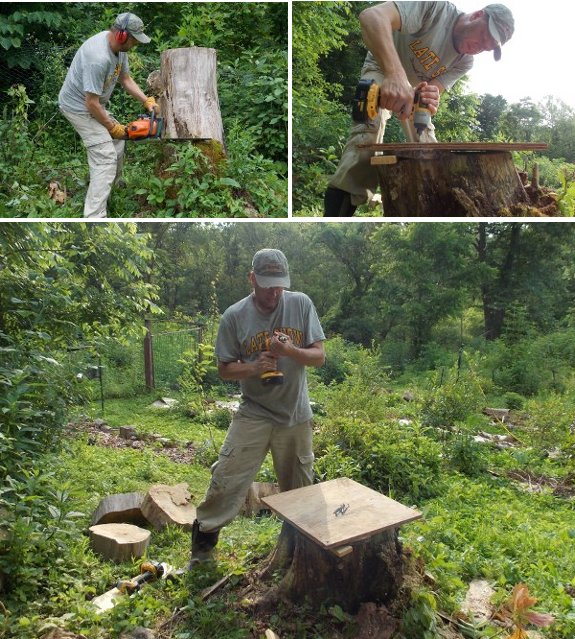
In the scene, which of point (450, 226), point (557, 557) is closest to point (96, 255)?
point (557, 557)

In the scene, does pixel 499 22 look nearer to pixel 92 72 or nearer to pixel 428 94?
pixel 428 94

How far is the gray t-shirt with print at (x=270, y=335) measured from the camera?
3021mm

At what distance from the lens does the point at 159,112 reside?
4.72 meters

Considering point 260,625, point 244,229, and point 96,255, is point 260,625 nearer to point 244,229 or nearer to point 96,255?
point 96,255

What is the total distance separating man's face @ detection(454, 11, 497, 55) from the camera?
3594mm

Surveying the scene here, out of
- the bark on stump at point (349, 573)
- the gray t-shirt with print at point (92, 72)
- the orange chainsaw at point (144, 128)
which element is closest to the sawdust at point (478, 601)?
the bark on stump at point (349, 573)

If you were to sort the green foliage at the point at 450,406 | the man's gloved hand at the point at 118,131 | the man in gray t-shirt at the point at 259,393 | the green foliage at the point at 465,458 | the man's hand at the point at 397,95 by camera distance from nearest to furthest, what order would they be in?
1. the man in gray t-shirt at the point at 259,393
2. the man's hand at the point at 397,95
3. the man's gloved hand at the point at 118,131
4. the green foliage at the point at 465,458
5. the green foliage at the point at 450,406

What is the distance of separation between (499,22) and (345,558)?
3.12 metres

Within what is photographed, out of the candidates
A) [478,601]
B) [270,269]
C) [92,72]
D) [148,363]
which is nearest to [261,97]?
[92,72]

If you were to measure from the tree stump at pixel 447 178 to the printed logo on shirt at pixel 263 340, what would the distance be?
96 cm

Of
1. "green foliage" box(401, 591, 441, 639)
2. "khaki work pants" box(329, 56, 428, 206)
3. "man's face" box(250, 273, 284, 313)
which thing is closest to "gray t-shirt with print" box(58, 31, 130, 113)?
"khaki work pants" box(329, 56, 428, 206)

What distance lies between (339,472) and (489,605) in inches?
63.5

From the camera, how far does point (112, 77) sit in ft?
14.3

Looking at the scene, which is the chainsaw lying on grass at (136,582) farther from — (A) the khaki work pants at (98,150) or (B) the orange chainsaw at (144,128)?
(B) the orange chainsaw at (144,128)
